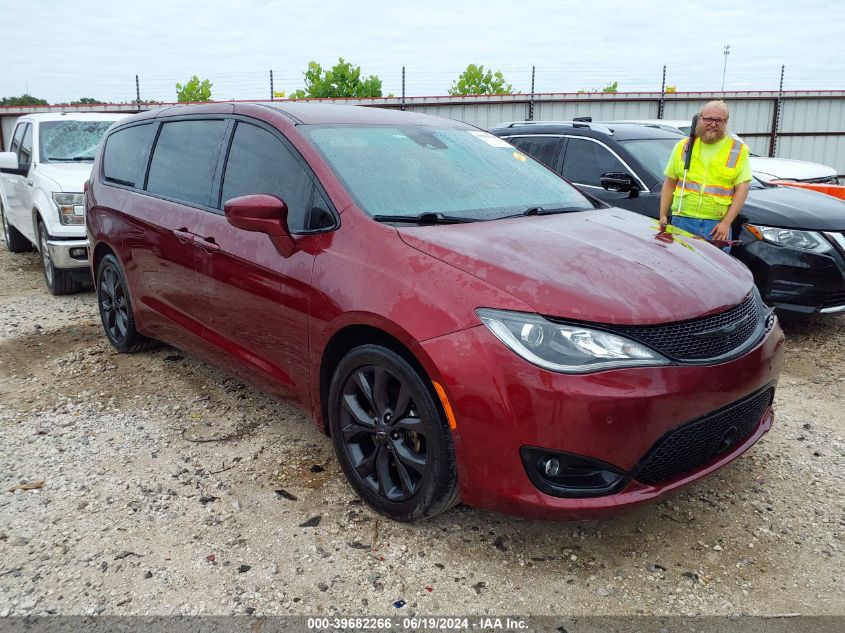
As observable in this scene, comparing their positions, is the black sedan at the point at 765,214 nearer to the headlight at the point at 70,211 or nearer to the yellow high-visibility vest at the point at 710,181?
the yellow high-visibility vest at the point at 710,181

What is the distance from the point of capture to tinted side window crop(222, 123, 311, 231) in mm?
3166

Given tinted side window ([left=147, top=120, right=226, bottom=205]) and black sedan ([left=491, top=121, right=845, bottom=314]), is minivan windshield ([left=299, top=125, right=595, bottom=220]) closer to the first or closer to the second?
tinted side window ([left=147, top=120, right=226, bottom=205])

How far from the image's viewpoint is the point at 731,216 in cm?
499

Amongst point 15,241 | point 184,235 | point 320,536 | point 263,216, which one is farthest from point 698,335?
point 15,241

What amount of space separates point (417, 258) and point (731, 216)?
3.25 metres

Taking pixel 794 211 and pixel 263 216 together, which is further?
pixel 794 211

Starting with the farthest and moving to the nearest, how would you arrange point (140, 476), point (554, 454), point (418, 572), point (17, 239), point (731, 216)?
point (17, 239) → point (731, 216) → point (140, 476) → point (418, 572) → point (554, 454)

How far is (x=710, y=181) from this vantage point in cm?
502

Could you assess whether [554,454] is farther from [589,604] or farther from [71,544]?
[71,544]

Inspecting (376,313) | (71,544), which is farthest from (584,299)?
(71,544)

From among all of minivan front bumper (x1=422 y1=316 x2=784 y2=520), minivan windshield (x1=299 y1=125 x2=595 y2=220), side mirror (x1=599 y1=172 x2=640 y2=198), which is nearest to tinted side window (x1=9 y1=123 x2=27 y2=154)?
minivan windshield (x1=299 y1=125 x2=595 y2=220)

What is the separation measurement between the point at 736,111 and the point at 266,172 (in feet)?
64.7

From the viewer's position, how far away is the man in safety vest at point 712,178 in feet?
16.2

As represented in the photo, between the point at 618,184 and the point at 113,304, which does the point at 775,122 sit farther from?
the point at 113,304
